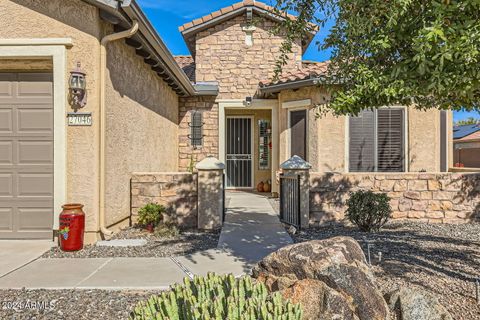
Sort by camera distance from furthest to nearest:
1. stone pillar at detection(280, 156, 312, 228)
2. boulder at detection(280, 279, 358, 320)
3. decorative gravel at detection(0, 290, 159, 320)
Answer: stone pillar at detection(280, 156, 312, 228), decorative gravel at detection(0, 290, 159, 320), boulder at detection(280, 279, 358, 320)

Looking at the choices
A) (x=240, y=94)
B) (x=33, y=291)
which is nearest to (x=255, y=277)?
(x=33, y=291)

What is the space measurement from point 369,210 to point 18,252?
5.94 m

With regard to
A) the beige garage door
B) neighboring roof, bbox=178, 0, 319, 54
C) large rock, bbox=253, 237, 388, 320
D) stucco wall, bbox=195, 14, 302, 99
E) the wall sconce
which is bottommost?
large rock, bbox=253, 237, 388, 320

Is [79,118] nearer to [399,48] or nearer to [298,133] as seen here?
[399,48]

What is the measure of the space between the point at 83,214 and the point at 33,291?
178 cm

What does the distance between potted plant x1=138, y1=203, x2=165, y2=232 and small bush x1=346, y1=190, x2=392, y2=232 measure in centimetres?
374

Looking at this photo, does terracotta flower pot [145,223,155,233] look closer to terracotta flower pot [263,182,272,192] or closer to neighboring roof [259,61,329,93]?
neighboring roof [259,61,329,93]

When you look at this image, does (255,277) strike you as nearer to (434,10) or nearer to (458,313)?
(458,313)

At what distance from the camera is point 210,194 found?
23.1 ft

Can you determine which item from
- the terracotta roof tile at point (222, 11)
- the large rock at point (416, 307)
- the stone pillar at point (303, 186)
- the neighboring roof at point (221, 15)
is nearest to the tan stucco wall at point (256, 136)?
the neighboring roof at point (221, 15)

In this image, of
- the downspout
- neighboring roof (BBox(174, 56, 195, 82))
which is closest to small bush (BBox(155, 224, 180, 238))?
the downspout

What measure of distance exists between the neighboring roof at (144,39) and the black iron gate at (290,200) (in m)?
3.82

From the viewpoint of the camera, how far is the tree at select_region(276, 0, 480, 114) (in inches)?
101

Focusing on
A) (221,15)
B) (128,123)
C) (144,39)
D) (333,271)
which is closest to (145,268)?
(333,271)
